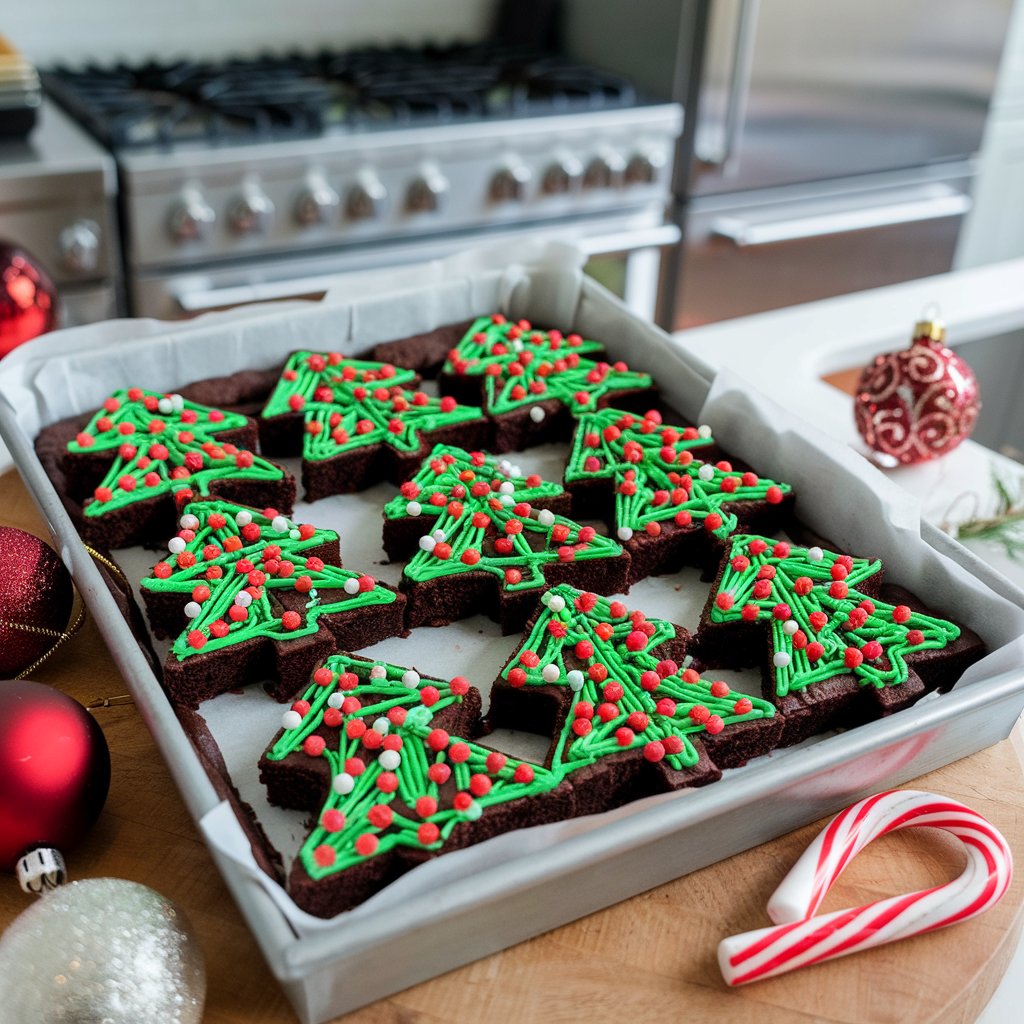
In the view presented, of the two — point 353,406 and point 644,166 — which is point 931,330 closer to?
point 353,406

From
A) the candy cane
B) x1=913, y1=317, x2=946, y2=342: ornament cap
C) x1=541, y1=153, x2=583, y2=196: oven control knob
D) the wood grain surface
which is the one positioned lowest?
the wood grain surface

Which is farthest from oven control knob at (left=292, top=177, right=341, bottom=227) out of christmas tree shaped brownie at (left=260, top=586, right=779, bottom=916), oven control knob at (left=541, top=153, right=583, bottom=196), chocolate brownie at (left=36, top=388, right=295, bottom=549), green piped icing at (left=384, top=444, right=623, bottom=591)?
christmas tree shaped brownie at (left=260, top=586, right=779, bottom=916)

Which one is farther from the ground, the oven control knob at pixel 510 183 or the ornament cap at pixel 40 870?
the oven control knob at pixel 510 183

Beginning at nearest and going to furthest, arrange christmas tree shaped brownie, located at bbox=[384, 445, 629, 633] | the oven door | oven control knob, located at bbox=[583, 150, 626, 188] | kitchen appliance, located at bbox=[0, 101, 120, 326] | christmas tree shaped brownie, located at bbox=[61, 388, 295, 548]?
1. christmas tree shaped brownie, located at bbox=[384, 445, 629, 633]
2. christmas tree shaped brownie, located at bbox=[61, 388, 295, 548]
3. kitchen appliance, located at bbox=[0, 101, 120, 326]
4. the oven door
5. oven control knob, located at bbox=[583, 150, 626, 188]

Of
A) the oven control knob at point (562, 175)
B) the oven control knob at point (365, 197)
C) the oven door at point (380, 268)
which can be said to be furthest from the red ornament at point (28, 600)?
the oven control knob at point (562, 175)

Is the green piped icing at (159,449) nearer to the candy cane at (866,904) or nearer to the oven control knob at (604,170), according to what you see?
the candy cane at (866,904)

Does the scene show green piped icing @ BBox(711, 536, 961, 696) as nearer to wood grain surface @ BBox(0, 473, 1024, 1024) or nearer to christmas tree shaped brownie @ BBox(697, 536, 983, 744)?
christmas tree shaped brownie @ BBox(697, 536, 983, 744)

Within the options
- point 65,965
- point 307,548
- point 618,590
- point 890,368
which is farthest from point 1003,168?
point 65,965
